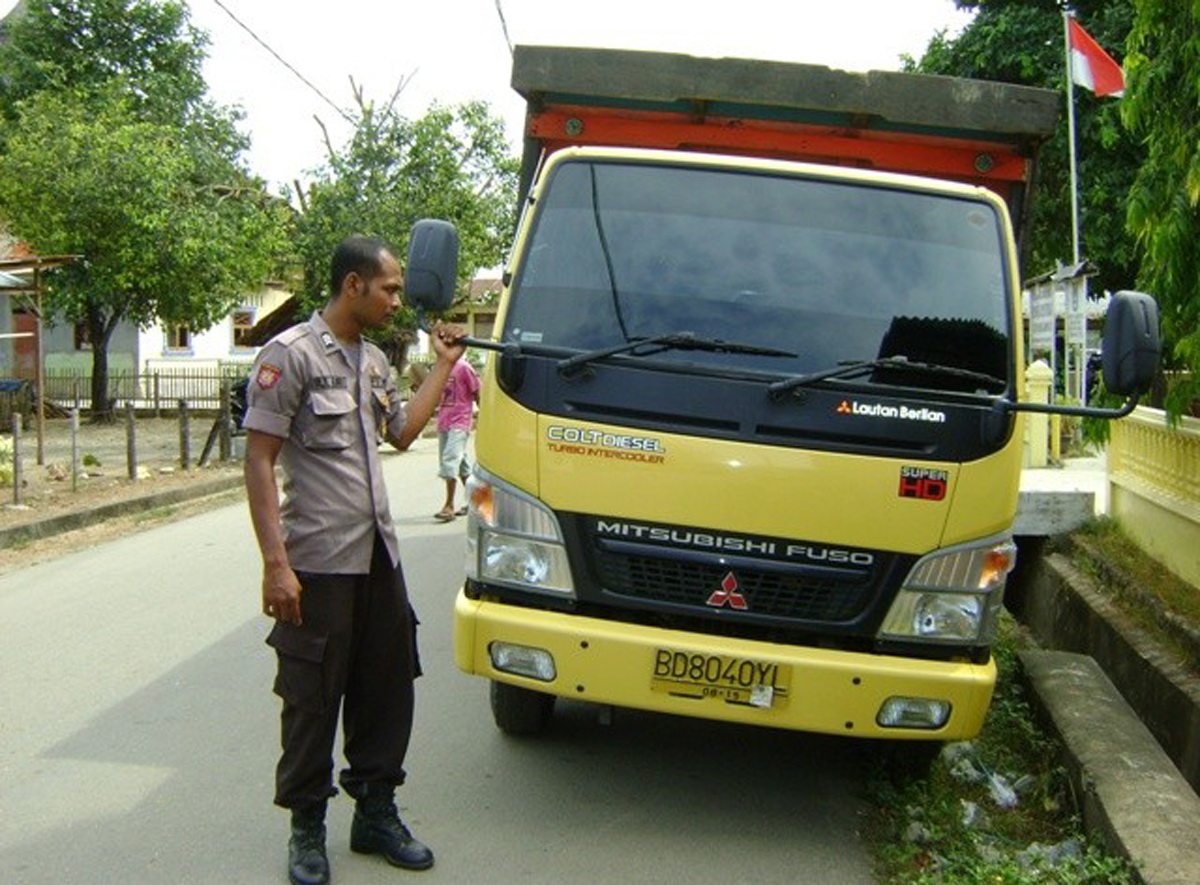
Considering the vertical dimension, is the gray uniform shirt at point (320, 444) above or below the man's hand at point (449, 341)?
below

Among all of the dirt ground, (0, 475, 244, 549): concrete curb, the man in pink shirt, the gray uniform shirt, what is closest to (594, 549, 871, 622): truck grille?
the gray uniform shirt

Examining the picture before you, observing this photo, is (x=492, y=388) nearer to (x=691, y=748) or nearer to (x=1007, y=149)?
(x=691, y=748)

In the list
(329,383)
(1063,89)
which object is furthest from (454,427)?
(1063,89)

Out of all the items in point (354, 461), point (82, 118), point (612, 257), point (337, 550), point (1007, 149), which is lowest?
point (337, 550)

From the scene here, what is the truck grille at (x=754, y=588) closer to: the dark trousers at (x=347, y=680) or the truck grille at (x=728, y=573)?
the truck grille at (x=728, y=573)

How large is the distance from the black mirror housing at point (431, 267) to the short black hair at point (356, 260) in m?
0.23

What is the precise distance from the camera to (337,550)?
4.09 metres

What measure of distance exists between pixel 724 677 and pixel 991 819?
1.42m

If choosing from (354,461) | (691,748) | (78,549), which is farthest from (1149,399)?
(78,549)

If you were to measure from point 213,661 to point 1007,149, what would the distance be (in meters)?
4.65

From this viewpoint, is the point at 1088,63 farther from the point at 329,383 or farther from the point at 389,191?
the point at 389,191

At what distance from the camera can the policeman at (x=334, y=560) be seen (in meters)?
4.02

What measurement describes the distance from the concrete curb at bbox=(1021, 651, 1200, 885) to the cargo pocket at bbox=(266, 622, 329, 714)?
2514 mm

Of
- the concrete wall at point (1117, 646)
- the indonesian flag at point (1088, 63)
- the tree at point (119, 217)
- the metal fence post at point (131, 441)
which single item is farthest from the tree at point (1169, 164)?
the tree at point (119, 217)
